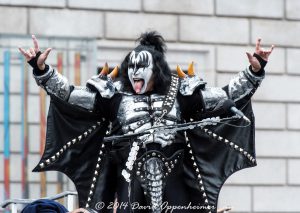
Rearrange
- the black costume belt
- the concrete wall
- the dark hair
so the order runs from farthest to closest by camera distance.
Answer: the concrete wall → the dark hair → the black costume belt

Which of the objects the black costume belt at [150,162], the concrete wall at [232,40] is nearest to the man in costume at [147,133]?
the black costume belt at [150,162]

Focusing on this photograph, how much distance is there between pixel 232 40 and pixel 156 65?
223 inches

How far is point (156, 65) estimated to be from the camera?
8336 millimetres

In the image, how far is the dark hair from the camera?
832cm

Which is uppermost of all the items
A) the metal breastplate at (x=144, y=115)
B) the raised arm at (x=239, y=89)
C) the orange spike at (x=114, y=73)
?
the orange spike at (x=114, y=73)

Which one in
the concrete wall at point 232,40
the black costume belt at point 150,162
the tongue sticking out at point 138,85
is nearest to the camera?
the black costume belt at point 150,162

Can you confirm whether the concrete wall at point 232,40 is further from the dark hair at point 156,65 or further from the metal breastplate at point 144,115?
the metal breastplate at point 144,115

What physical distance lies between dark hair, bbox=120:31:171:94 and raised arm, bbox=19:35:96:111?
28cm

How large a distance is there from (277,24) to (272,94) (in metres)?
0.85

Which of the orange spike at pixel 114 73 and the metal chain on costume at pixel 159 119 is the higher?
the orange spike at pixel 114 73

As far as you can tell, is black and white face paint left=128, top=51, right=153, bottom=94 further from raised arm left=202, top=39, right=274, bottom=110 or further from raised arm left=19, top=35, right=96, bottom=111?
raised arm left=202, top=39, right=274, bottom=110

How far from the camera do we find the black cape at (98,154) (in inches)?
337

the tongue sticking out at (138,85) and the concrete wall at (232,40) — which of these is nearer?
the tongue sticking out at (138,85)

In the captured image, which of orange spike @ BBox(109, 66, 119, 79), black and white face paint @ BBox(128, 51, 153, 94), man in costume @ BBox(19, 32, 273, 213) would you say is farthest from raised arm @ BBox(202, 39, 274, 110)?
orange spike @ BBox(109, 66, 119, 79)
